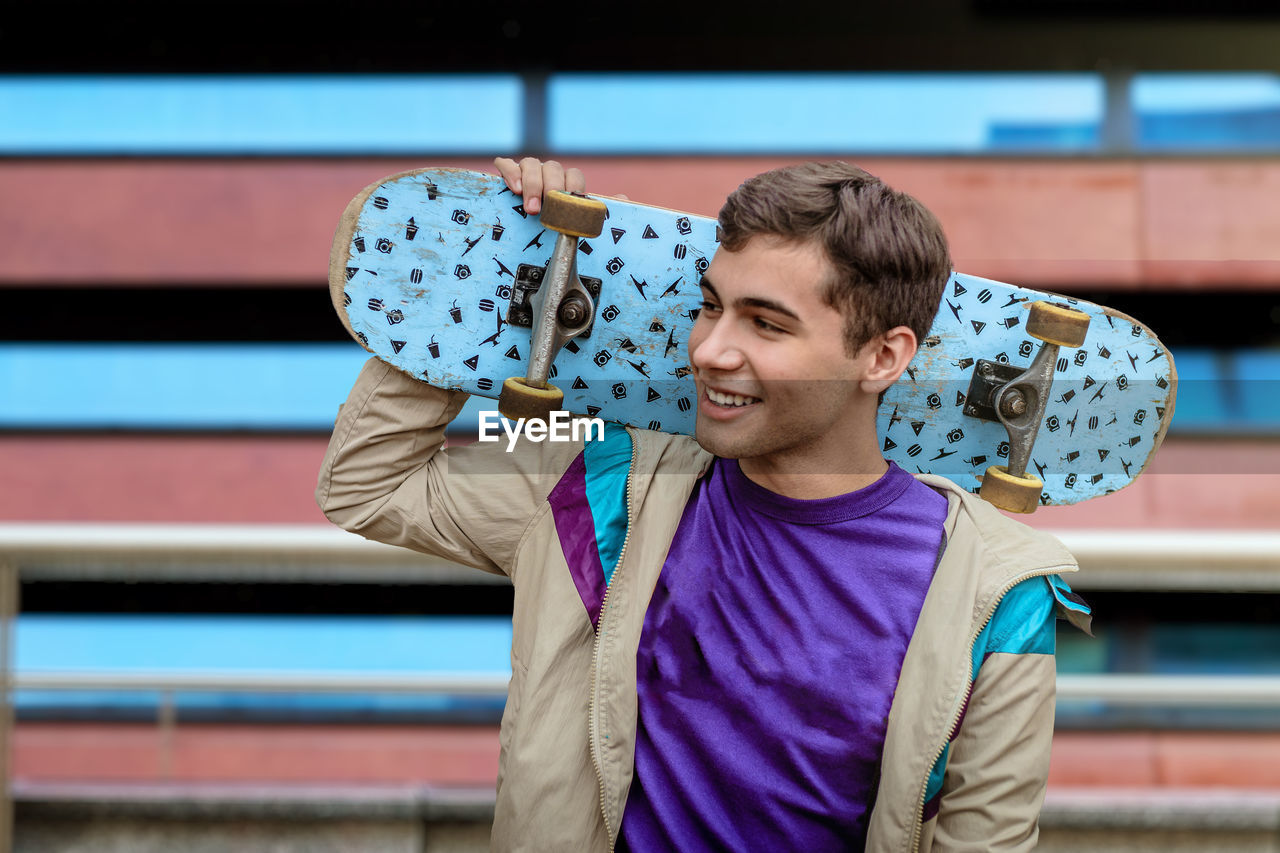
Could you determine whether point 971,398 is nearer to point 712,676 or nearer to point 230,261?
point 712,676

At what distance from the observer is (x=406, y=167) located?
329 inches

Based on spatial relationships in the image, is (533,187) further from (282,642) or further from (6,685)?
(282,642)

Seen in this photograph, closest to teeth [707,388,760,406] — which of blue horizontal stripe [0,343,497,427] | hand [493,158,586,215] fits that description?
hand [493,158,586,215]

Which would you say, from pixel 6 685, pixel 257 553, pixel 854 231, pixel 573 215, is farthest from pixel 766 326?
pixel 6 685

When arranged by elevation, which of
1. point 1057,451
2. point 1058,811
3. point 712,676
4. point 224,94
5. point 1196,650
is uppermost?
point 224,94

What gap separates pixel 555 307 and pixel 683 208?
283 inches

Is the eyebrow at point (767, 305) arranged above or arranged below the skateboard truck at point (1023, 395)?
above

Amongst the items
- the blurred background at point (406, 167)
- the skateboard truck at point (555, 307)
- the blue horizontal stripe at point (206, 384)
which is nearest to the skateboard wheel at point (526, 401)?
the skateboard truck at point (555, 307)

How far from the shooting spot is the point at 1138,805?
6.19 feet

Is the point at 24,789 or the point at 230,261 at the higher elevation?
the point at 230,261

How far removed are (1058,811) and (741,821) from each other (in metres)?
1.15

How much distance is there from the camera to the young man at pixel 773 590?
3.30 feet

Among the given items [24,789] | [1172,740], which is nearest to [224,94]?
[24,789]

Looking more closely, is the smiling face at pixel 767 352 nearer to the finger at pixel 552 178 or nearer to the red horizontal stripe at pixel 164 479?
the finger at pixel 552 178
